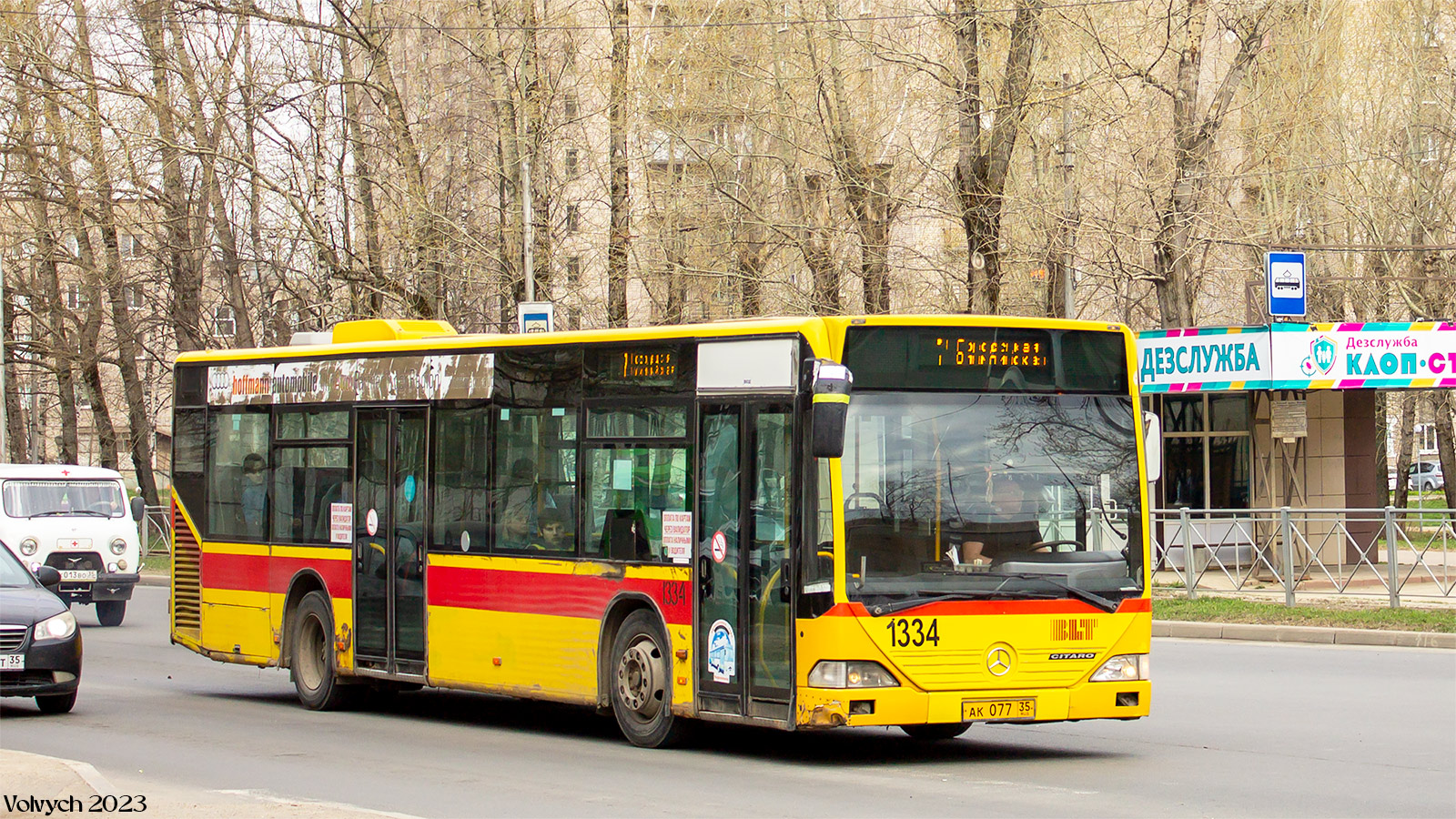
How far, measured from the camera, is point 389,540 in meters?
14.2

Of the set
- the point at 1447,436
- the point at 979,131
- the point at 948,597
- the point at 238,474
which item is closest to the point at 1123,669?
the point at 948,597

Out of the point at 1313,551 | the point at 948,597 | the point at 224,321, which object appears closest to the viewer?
the point at 948,597

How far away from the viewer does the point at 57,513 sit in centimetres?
2472

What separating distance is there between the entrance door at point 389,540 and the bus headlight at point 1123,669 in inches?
213

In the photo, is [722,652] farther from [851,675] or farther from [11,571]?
[11,571]

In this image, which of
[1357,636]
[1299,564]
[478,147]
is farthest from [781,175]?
[1357,636]

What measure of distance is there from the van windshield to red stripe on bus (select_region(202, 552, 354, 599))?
9462mm

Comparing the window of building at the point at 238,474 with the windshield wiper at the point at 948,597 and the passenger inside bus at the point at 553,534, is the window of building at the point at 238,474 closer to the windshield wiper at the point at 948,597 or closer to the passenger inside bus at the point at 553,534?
the passenger inside bus at the point at 553,534

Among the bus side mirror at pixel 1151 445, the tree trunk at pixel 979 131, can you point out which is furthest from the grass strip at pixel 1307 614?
the bus side mirror at pixel 1151 445

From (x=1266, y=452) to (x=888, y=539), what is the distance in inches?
806

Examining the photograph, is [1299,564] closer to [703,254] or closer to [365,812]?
[703,254]

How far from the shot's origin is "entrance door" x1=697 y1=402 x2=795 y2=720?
1067 cm

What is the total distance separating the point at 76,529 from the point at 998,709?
57.1 feet

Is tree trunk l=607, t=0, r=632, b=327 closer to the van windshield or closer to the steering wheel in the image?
the van windshield
